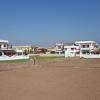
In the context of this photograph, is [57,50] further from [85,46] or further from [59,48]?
[85,46]

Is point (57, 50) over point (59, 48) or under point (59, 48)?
under

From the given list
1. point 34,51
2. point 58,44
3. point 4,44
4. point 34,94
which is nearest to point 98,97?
point 34,94

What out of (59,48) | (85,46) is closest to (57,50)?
(59,48)

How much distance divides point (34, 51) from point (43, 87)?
3315 inches

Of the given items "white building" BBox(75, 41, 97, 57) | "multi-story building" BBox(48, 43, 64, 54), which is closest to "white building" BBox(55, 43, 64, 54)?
"multi-story building" BBox(48, 43, 64, 54)

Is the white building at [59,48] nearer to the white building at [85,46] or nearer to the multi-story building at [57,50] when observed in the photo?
the multi-story building at [57,50]

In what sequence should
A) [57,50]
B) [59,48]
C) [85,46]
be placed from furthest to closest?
[59,48]
[57,50]
[85,46]

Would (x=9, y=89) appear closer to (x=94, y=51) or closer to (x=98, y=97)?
(x=98, y=97)

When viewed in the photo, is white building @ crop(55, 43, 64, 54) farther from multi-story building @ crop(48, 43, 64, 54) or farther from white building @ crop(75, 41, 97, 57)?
white building @ crop(75, 41, 97, 57)

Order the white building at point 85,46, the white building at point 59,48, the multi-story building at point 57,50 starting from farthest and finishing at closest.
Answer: the multi-story building at point 57,50
the white building at point 59,48
the white building at point 85,46

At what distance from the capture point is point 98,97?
10.1 m

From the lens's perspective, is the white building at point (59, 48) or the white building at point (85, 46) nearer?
A: the white building at point (85, 46)

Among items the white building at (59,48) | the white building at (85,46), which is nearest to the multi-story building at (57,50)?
the white building at (59,48)

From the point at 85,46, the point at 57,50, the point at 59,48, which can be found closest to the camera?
the point at 85,46
